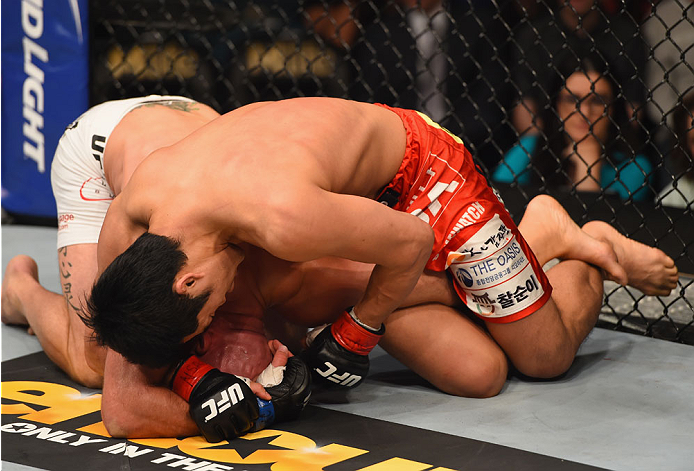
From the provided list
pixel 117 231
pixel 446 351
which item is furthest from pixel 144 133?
pixel 446 351

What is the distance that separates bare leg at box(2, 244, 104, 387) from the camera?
1.88 m

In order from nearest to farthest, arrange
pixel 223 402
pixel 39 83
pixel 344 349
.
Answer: pixel 223 402, pixel 344 349, pixel 39 83

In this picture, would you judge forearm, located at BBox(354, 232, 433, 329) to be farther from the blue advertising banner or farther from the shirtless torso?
the blue advertising banner

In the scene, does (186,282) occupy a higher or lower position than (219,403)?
higher

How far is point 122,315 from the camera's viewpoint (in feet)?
4.61

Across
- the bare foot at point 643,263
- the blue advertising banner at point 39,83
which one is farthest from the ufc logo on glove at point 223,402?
the blue advertising banner at point 39,83

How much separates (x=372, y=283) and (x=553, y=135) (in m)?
1.57

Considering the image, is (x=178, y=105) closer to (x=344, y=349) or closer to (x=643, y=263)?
(x=344, y=349)

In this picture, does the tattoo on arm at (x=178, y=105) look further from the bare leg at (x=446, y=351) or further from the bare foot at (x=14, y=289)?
the bare leg at (x=446, y=351)

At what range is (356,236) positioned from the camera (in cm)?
145

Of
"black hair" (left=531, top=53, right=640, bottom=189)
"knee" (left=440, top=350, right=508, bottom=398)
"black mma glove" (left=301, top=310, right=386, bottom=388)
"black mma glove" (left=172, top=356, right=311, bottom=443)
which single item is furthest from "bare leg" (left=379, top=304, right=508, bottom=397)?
"black hair" (left=531, top=53, right=640, bottom=189)

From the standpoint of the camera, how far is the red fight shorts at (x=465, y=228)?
1.77m

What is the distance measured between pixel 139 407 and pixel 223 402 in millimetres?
173

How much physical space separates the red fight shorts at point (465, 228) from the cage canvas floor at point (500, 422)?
23 centimetres
